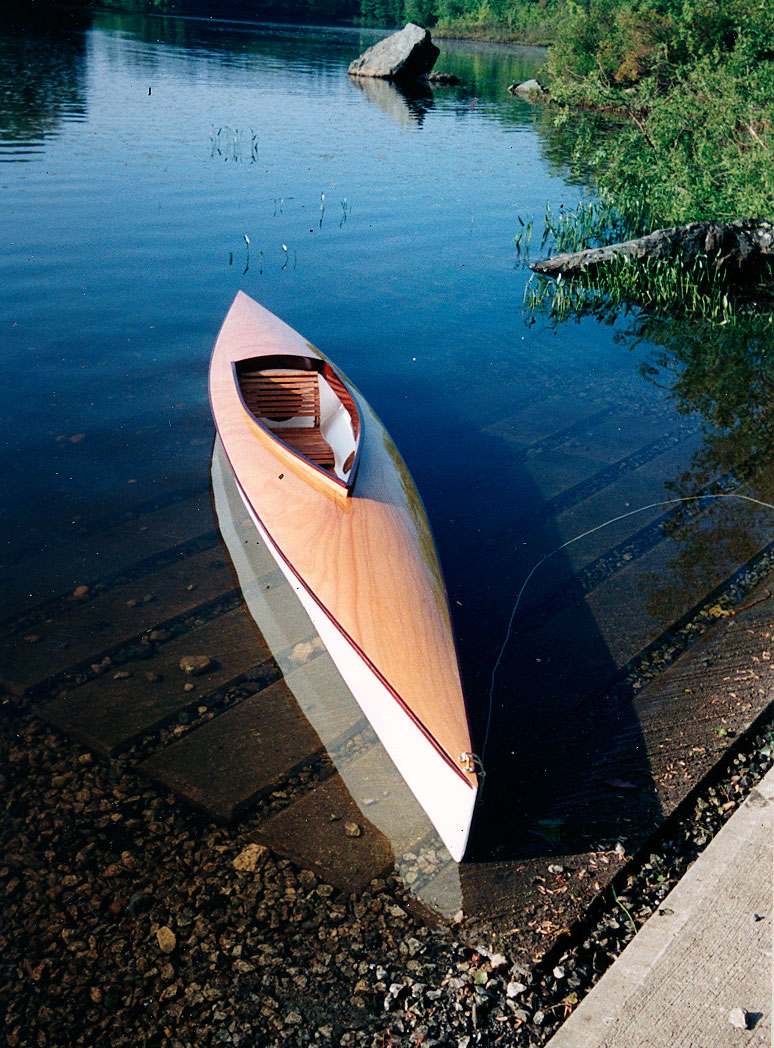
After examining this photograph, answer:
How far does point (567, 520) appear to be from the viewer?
6.53 meters

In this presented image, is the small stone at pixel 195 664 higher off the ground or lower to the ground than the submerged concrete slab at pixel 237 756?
higher

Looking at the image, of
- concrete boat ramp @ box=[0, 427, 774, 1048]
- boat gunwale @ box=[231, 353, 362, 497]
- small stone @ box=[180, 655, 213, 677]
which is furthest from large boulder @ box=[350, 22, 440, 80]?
small stone @ box=[180, 655, 213, 677]

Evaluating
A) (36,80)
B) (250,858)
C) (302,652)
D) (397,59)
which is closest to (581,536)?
(302,652)

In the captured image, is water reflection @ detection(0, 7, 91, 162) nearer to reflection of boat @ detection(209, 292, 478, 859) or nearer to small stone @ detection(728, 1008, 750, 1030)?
reflection of boat @ detection(209, 292, 478, 859)

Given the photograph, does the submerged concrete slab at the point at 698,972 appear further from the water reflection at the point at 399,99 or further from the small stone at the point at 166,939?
the water reflection at the point at 399,99

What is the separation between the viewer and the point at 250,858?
12.3ft

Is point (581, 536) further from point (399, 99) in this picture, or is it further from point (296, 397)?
point (399, 99)

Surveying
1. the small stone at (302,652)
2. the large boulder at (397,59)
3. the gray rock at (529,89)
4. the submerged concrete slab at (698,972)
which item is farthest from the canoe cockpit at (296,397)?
the large boulder at (397,59)

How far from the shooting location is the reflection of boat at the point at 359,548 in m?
3.86

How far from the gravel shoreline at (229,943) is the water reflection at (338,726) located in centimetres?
19

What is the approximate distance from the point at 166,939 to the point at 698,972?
7.12ft

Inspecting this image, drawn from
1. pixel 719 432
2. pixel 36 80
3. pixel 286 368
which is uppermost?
pixel 36 80

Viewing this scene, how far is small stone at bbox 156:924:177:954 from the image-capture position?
10.9 ft

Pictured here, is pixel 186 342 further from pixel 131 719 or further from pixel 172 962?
pixel 172 962
